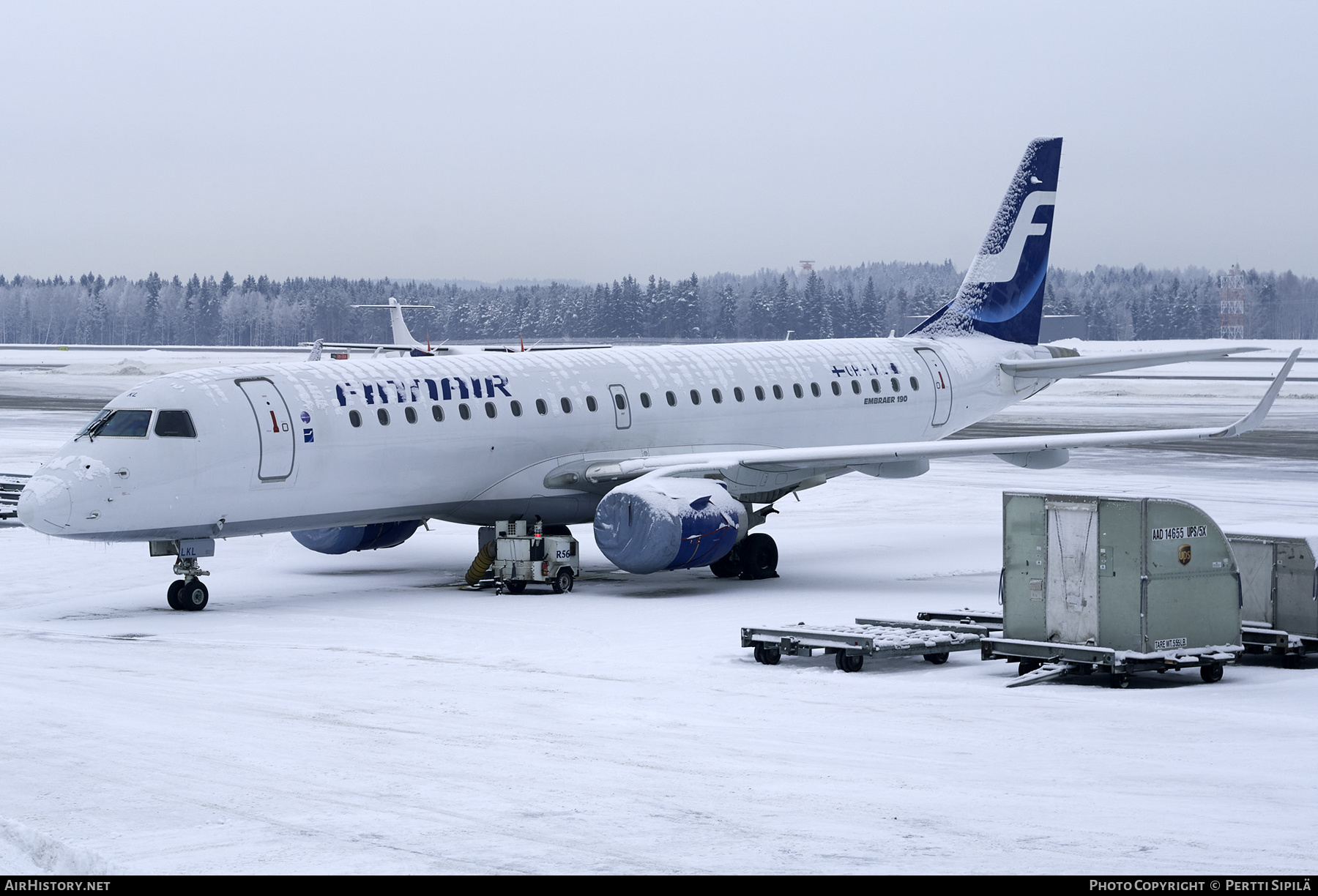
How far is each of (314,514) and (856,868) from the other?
16.0m

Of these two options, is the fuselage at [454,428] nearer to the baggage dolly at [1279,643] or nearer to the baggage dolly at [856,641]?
the baggage dolly at [856,641]

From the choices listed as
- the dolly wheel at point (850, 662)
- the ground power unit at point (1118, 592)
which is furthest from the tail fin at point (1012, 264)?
the dolly wheel at point (850, 662)

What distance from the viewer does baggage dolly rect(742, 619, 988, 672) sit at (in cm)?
1859

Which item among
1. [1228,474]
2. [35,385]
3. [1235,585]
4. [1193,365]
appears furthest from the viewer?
[1193,365]

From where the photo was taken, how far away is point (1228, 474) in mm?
43281

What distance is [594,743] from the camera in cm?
1484

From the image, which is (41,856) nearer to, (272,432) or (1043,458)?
(272,432)

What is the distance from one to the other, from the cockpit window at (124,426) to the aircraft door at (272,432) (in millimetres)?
1598

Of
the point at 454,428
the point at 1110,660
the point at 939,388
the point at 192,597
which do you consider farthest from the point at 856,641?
the point at 939,388

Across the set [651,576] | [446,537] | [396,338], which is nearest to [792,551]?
[651,576]

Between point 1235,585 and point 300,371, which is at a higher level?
point 300,371

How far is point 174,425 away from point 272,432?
4.75 ft

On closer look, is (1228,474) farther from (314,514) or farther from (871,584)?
(314,514)

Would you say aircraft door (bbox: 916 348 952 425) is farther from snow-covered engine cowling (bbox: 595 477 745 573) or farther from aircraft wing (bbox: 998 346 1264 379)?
snow-covered engine cowling (bbox: 595 477 745 573)
